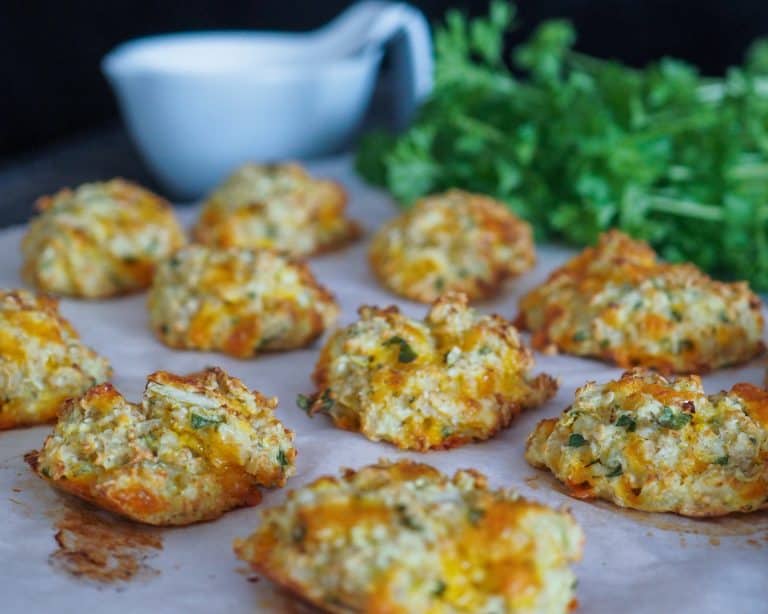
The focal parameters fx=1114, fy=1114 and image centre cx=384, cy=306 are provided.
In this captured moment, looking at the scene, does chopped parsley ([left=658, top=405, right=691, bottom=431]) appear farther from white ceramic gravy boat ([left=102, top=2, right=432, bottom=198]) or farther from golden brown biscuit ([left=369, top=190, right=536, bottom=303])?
white ceramic gravy boat ([left=102, top=2, right=432, bottom=198])

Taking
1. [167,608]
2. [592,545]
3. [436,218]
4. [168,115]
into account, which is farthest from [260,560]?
[168,115]

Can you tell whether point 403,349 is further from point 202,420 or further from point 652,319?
point 652,319

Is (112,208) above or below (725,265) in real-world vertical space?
above

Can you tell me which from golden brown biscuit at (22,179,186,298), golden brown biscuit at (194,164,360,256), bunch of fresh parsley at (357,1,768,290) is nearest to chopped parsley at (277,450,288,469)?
golden brown biscuit at (22,179,186,298)

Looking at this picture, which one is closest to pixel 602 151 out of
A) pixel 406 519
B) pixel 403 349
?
pixel 403 349

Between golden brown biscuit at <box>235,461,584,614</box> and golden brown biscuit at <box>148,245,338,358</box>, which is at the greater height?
golden brown biscuit at <box>235,461,584,614</box>

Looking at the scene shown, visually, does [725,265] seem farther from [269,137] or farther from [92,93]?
[92,93]

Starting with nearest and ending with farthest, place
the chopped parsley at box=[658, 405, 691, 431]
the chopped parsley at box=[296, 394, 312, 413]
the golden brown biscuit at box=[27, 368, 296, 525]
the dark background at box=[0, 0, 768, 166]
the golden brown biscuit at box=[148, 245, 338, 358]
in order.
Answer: the golden brown biscuit at box=[27, 368, 296, 525] < the chopped parsley at box=[658, 405, 691, 431] < the chopped parsley at box=[296, 394, 312, 413] < the golden brown biscuit at box=[148, 245, 338, 358] < the dark background at box=[0, 0, 768, 166]
